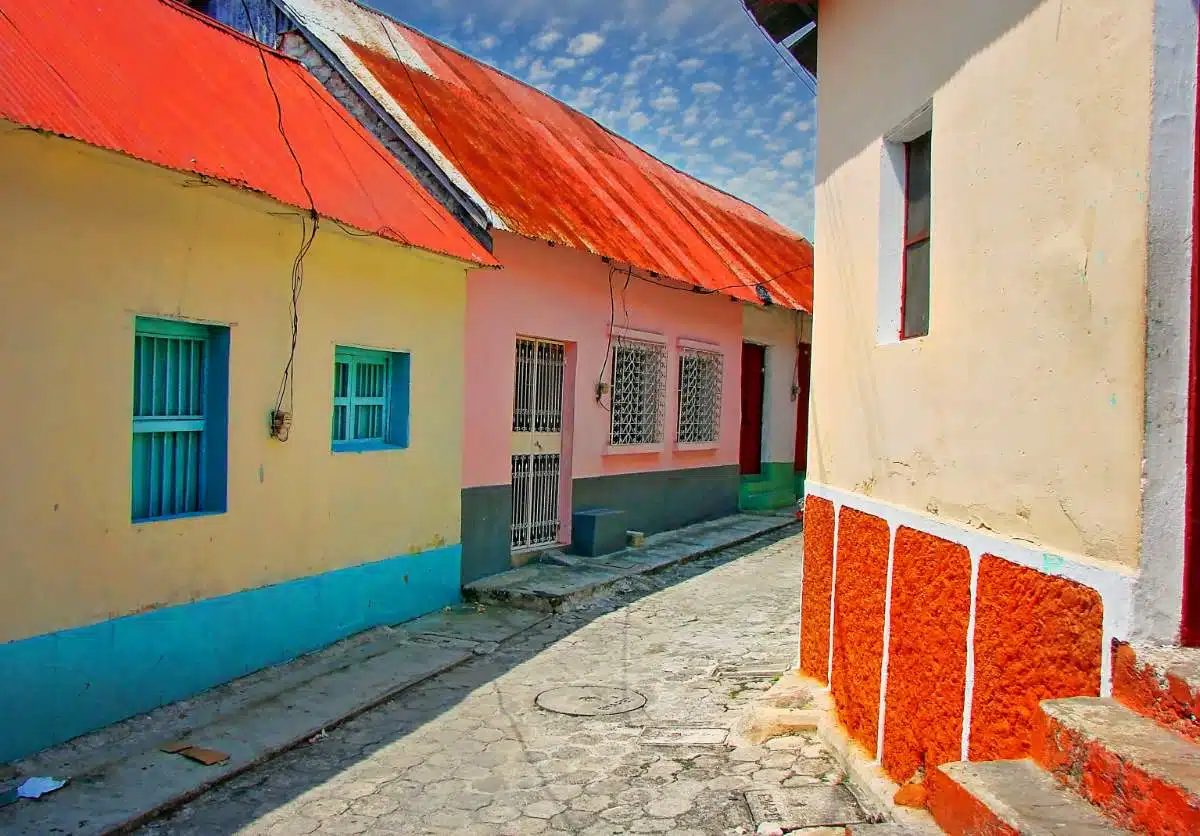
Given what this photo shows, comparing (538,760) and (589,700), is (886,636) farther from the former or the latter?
(589,700)

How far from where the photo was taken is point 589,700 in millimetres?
6312

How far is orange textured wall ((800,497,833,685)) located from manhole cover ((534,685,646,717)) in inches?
45.8

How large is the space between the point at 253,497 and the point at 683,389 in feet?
24.8

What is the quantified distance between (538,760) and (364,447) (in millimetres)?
3394

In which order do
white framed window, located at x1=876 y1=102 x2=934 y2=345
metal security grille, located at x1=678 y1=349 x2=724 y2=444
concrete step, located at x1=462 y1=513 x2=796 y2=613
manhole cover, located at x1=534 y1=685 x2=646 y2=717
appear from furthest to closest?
1. metal security grille, located at x1=678 y1=349 x2=724 y2=444
2. concrete step, located at x1=462 y1=513 x2=796 y2=613
3. manhole cover, located at x1=534 y1=685 x2=646 y2=717
4. white framed window, located at x1=876 y1=102 x2=934 y2=345

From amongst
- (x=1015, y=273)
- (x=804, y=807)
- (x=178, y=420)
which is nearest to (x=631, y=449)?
(x=178, y=420)

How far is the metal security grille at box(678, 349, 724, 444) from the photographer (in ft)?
43.1

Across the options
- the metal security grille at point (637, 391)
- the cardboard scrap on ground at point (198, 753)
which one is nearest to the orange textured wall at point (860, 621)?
the cardboard scrap on ground at point (198, 753)

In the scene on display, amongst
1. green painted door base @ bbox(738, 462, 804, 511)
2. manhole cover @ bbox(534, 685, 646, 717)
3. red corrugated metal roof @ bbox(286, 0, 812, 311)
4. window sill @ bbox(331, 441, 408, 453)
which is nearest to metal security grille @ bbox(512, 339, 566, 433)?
red corrugated metal roof @ bbox(286, 0, 812, 311)

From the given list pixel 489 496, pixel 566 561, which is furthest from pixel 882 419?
pixel 566 561

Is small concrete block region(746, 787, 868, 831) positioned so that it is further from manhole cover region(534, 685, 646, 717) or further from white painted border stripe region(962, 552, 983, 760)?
manhole cover region(534, 685, 646, 717)

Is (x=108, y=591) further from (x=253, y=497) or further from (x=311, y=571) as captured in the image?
(x=311, y=571)

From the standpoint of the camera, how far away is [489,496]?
9.36 metres

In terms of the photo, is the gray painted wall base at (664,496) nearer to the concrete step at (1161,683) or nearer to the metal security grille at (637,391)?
the metal security grille at (637,391)
